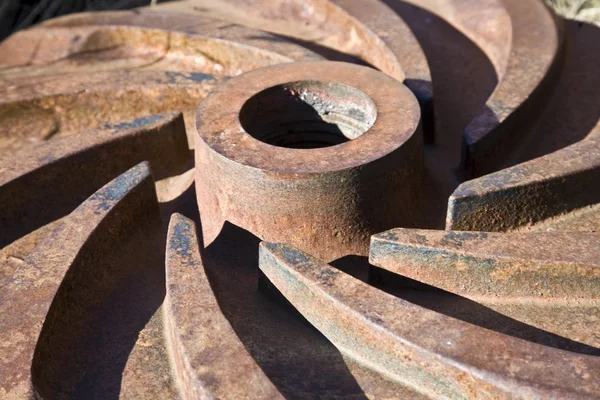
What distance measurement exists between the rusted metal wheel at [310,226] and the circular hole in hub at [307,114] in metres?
0.01

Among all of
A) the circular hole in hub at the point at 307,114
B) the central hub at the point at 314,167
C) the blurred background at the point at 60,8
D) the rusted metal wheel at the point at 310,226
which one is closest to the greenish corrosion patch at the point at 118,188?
the rusted metal wheel at the point at 310,226

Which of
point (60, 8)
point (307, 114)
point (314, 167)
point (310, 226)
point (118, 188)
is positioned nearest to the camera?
point (314, 167)

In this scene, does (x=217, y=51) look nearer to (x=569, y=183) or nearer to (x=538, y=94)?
(x=538, y=94)

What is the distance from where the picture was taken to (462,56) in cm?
625

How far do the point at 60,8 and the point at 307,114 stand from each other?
12.2 feet

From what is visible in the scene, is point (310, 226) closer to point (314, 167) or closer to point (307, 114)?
point (314, 167)

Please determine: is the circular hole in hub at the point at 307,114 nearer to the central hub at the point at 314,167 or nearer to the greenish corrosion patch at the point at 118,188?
the central hub at the point at 314,167

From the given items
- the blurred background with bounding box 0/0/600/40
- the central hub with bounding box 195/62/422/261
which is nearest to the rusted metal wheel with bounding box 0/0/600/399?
the central hub with bounding box 195/62/422/261

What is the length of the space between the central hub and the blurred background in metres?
3.28

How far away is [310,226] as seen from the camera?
420 cm

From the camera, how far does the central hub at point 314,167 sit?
161 inches

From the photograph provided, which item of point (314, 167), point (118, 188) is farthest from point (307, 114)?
point (118, 188)

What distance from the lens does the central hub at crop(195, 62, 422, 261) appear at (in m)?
4.10

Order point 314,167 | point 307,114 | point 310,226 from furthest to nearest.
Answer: point 307,114 → point 310,226 → point 314,167
